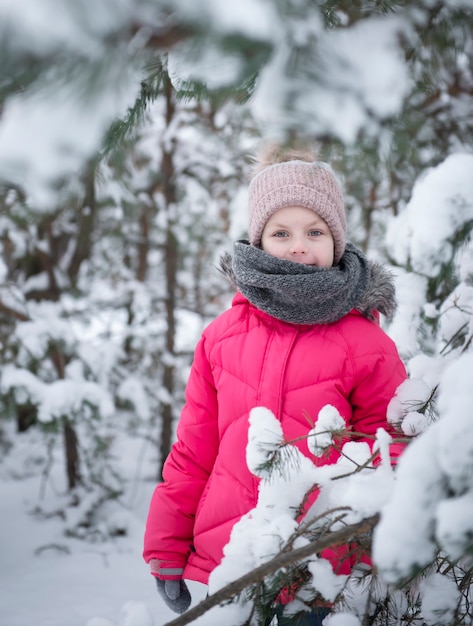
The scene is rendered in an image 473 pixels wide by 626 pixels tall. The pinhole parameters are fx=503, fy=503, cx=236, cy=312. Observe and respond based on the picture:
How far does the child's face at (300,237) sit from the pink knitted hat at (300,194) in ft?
0.07

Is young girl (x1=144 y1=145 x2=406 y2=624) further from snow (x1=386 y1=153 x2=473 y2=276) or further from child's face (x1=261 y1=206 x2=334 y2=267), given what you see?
snow (x1=386 y1=153 x2=473 y2=276)

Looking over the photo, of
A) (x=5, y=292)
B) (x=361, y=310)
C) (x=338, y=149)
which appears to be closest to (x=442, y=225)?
(x=361, y=310)

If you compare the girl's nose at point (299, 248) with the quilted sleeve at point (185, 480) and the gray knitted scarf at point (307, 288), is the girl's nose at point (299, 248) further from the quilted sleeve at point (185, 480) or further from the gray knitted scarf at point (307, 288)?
the quilted sleeve at point (185, 480)

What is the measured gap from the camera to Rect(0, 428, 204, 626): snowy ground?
10.1ft

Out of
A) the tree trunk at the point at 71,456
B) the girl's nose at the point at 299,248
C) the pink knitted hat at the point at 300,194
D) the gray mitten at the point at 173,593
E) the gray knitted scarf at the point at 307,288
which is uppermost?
the tree trunk at the point at 71,456

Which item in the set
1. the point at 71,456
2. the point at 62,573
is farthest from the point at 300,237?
the point at 71,456

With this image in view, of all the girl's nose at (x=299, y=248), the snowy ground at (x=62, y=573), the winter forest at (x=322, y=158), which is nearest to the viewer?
the winter forest at (x=322, y=158)

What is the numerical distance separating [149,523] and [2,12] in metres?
1.61

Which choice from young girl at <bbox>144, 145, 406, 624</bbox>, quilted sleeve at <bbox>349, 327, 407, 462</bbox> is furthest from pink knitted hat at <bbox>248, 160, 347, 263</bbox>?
quilted sleeve at <bbox>349, 327, 407, 462</bbox>

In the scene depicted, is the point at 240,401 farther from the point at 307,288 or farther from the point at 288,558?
the point at 288,558

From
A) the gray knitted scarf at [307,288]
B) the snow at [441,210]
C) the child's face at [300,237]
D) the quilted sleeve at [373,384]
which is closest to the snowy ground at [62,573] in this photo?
the quilted sleeve at [373,384]

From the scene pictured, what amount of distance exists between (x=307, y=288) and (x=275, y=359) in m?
0.26

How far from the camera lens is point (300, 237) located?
1641 mm

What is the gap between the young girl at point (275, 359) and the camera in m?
1.54
